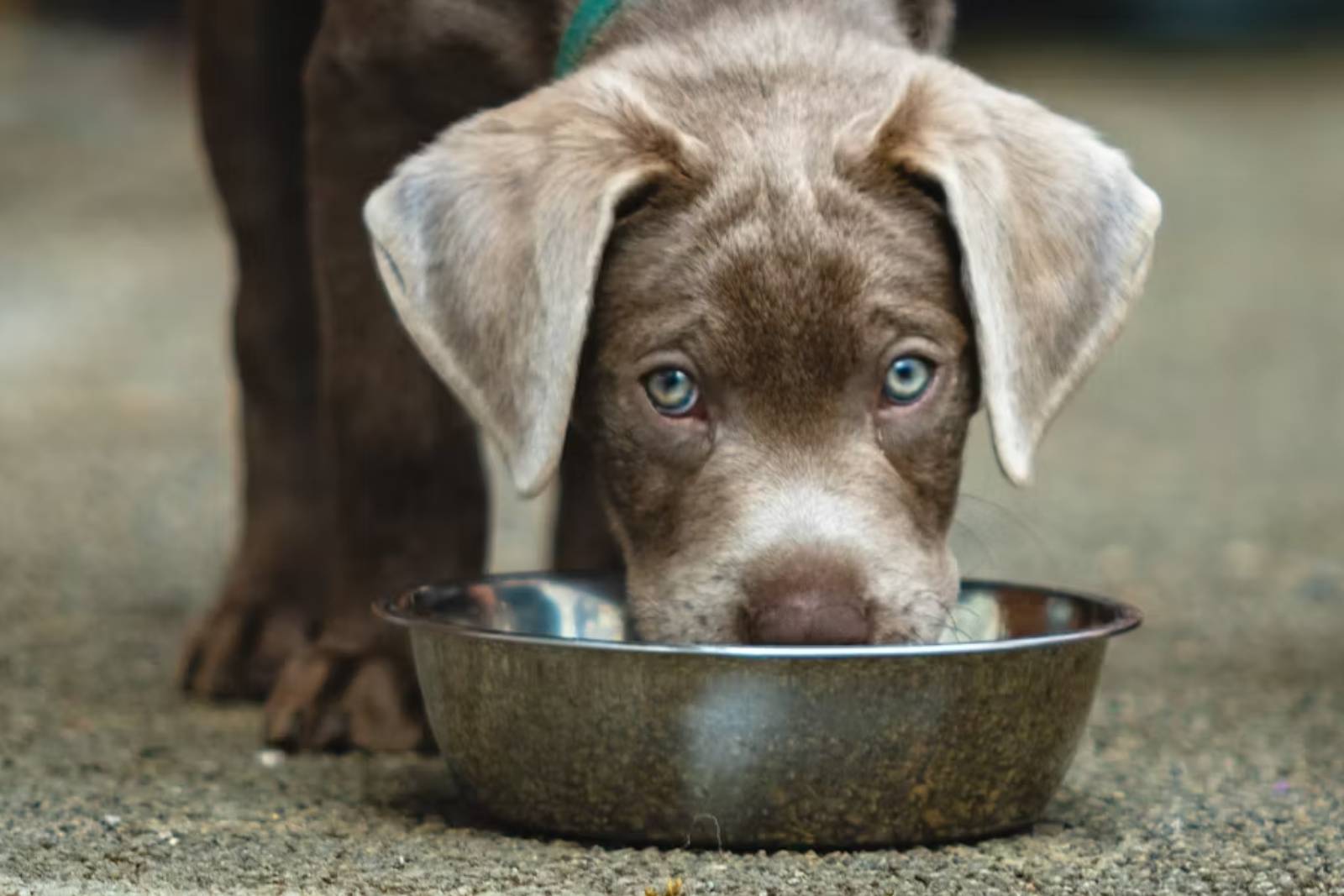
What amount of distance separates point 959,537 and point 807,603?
0.76m

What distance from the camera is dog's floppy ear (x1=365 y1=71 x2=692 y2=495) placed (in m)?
2.99

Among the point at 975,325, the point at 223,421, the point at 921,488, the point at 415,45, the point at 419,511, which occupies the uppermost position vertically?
the point at 415,45

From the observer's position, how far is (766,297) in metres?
→ 2.94

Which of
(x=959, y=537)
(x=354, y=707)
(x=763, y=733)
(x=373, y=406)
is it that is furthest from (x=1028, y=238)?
(x=354, y=707)

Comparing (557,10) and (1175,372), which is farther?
(1175,372)

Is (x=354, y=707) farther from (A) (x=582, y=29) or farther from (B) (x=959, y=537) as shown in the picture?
(A) (x=582, y=29)

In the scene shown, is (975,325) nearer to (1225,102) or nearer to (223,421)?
A: (223,421)

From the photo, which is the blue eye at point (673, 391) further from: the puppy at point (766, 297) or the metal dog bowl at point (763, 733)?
the metal dog bowl at point (763, 733)

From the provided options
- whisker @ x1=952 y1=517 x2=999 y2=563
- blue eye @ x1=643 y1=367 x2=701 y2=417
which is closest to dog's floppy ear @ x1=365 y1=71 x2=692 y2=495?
blue eye @ x1=643 y1=367 x2=701 y2=417

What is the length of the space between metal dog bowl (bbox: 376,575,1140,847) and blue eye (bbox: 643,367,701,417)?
1.33 ft

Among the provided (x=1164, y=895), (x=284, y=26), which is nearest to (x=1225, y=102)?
(x=284, y=26)

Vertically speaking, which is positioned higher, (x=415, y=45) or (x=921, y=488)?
(x=415, y=45)

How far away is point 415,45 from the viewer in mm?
3562

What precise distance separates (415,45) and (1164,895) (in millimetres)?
1751
